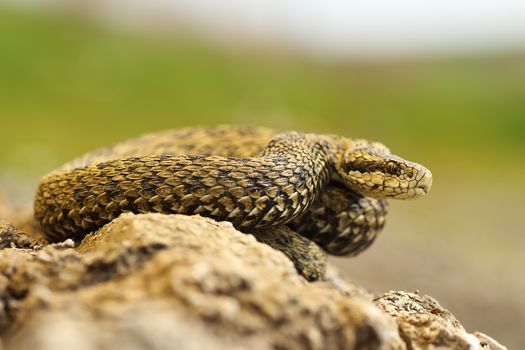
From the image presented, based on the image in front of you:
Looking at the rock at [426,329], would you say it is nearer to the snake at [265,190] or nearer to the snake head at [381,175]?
the snake at [265,190]

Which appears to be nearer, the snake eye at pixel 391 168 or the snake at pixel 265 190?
the snake at pixel 265 190

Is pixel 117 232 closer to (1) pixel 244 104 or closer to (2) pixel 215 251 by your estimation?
(2) pixel 215 251

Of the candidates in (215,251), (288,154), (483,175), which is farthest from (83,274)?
(483,175)

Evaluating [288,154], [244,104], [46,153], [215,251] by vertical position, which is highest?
[288,154]

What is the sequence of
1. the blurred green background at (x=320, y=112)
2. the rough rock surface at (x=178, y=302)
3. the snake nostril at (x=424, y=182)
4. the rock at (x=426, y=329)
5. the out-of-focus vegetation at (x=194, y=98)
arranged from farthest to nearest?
the out-of-focus vegetation at (x=194, y=98) < the blurred green background at (x=320, y=112) < the snake nostril at (x=424, y=182) < the rock at (x=426, y=329) < the rough rock surface at (x=178, y=302)

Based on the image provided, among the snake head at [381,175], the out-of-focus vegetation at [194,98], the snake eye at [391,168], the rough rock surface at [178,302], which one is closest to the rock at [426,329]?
the rough rock surface at [178,302]

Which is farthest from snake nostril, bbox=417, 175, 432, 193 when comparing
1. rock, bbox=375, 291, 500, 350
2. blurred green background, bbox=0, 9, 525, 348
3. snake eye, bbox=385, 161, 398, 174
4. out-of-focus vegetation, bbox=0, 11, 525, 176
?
out-of-focus vegetation, bbox=0, 11, 525, 176
